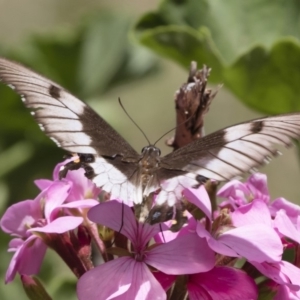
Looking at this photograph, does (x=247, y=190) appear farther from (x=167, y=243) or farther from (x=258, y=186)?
(x=167, y=243)

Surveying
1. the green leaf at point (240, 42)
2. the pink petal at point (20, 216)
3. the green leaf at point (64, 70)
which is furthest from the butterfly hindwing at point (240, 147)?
the green leaf at point (64, 70)

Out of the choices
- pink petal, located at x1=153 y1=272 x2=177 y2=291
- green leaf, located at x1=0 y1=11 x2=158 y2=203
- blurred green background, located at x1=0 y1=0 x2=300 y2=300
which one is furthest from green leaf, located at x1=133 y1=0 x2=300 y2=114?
pink petal, located at x1=153 y1=272 x2=177 y2=291

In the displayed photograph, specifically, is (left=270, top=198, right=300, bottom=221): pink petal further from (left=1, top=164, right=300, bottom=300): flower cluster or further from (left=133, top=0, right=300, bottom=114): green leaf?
(left=133, top=0, right=300, bottom=114): green leaf

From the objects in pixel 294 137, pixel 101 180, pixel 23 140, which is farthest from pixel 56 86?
pixel 23 140

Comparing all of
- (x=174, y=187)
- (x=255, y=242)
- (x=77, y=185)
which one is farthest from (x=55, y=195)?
(x=255, y=242)

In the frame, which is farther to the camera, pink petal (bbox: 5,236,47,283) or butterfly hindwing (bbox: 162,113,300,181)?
pink petal (bbox: 5,236,47,283)

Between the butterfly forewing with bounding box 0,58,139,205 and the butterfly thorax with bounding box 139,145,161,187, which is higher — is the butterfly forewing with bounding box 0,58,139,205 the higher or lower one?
the higher one
